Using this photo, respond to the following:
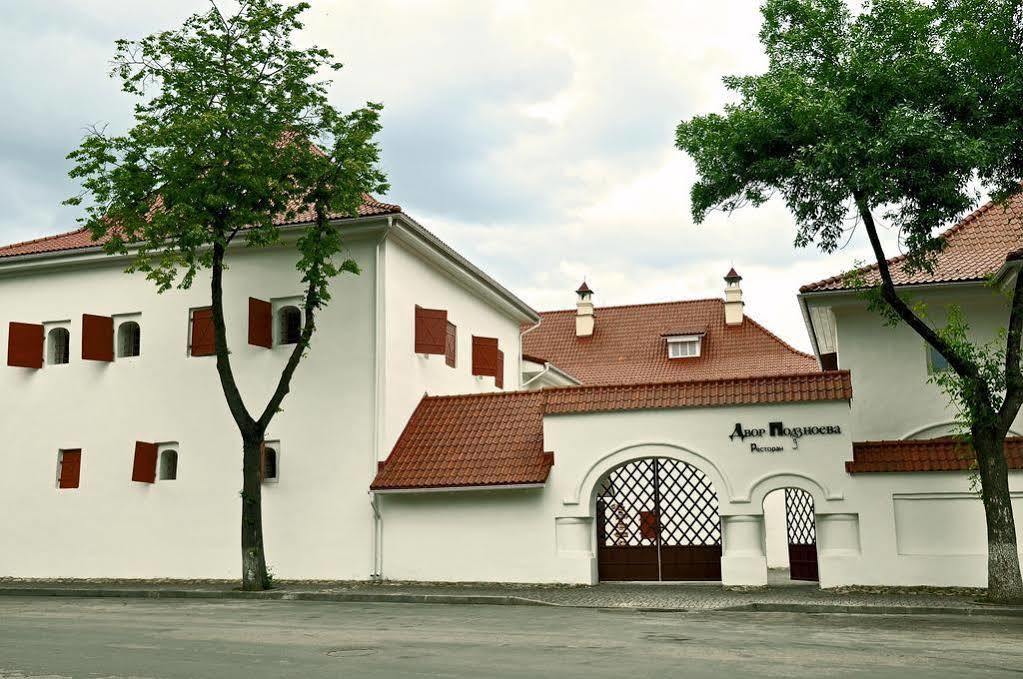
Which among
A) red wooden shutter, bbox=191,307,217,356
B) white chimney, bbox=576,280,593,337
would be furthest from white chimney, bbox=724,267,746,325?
red wooden shutter, bbox=191,307,217,356

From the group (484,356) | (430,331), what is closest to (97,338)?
(430,331)

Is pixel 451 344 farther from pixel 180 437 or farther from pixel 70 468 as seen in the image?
pixel 70 468

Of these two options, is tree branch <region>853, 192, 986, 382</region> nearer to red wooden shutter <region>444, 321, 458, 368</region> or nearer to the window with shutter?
red wooden shutter <region>444, 321, 458, 368</region>

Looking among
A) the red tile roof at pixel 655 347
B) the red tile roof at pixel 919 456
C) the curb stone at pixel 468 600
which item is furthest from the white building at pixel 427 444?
the red tile roof at pixel 655 347

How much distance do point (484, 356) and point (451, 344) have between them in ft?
5.04

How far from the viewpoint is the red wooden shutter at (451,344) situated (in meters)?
25.7

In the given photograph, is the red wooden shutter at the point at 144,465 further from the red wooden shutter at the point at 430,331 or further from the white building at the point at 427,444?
the red wooden shutter at the point at 430,331

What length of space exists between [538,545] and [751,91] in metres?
9.32

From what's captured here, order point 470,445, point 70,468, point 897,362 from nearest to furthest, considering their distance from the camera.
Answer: point 470,445 < point 897,362 < point 70,468

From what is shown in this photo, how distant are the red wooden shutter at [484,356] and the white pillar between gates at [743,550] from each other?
9508 mm

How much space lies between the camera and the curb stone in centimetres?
1522

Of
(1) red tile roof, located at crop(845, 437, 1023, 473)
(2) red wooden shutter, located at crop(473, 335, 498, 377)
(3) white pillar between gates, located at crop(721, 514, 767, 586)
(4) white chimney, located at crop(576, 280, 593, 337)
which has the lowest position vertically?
(3) white pillar between gates, located at crop(721, 514, 767, 586)

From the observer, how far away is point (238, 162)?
18.8 meters

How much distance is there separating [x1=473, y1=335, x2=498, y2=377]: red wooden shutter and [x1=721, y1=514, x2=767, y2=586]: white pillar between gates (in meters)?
9.51
